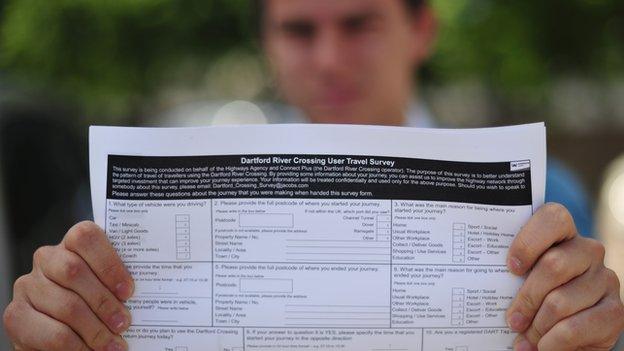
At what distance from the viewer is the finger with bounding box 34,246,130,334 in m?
1.15

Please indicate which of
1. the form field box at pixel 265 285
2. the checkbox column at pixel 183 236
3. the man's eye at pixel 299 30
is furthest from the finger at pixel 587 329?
the man's eye at pixel 299 30

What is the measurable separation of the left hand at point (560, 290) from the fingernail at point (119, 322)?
2.02ft

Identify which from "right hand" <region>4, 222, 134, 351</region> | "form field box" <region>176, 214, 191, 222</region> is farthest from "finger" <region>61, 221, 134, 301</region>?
"form field box" <region>176, 214, 191, 222</region>

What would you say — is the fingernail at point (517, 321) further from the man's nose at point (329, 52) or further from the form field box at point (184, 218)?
the man's nose at point (329, 52)

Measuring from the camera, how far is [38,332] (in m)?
1.16

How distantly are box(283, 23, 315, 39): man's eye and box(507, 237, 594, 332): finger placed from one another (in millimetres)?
→ 941

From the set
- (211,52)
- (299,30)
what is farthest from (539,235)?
(211,52)

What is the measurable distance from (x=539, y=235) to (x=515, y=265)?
0.06 m

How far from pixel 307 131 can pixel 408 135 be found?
16cm

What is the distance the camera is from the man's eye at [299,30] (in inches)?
73.5

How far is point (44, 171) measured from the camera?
374 cm

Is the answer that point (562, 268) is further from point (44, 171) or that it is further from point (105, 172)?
point (44, 171)

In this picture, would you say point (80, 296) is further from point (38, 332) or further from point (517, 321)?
point (517, 321)

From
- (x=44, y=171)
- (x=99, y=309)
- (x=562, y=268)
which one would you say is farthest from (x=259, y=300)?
(x=44, y=171)
